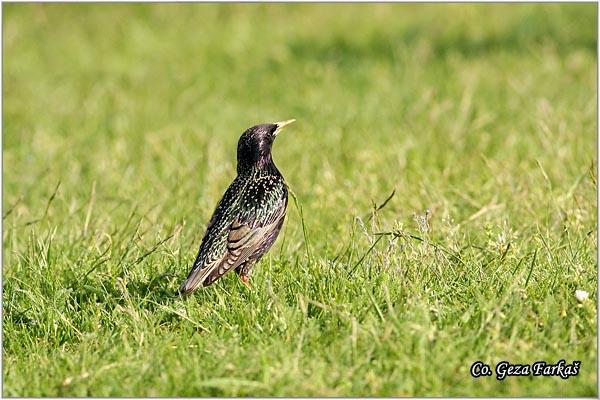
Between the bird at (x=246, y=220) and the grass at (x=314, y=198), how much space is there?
17cm

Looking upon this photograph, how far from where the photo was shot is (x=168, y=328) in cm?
498

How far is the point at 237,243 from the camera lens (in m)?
5.37

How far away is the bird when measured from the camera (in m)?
5.17

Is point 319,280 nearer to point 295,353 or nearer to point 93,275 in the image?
point 295,353

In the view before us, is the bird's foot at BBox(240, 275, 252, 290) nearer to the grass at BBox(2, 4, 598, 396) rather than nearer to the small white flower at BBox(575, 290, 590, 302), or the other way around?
the grass at BBox(2, 4, 598, 396)

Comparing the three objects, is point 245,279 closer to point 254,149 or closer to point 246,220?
point 246,220

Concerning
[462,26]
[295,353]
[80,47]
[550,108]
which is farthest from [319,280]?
[80,47]

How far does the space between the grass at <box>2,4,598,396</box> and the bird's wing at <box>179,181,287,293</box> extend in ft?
0.55

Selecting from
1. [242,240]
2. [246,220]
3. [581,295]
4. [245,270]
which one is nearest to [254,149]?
[246,220]

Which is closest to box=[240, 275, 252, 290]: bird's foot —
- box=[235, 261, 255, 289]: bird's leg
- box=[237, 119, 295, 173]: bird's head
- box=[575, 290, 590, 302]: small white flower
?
box=[235, 261, 255, 289]: bird's leg

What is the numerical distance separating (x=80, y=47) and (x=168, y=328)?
9957 mm

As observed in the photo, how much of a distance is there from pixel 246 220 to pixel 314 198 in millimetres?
1978

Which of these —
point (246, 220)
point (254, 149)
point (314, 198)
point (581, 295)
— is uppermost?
point (254, 149)

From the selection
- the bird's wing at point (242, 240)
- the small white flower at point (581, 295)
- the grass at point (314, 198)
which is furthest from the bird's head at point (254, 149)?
the small white flower at point (581, 295)
